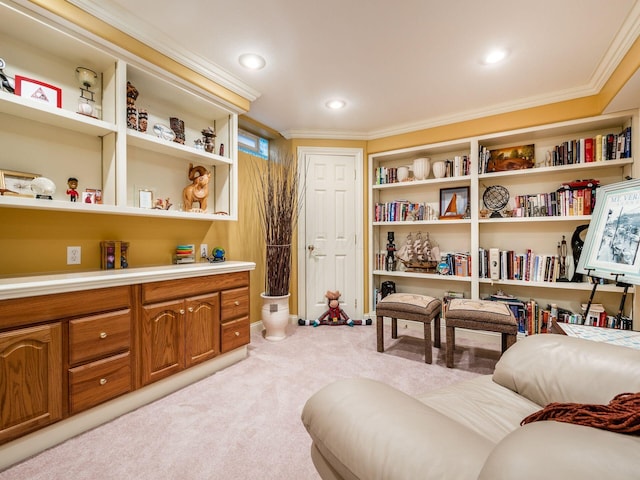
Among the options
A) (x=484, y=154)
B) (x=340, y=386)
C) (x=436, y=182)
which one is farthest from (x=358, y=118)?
(x=340, y=386)

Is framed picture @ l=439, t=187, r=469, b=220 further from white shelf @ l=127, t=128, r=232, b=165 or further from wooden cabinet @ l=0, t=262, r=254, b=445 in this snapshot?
wooden cabinet @ l=0, t=262, r=254, b=445

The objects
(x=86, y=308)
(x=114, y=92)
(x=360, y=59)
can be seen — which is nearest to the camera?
(x=86, y=308)

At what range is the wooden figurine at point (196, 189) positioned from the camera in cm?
261

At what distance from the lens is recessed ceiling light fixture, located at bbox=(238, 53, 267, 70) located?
2.28m

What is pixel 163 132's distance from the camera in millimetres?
2371

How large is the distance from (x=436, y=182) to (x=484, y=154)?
1.85 feet

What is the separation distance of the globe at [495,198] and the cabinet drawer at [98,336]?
11.6 ft

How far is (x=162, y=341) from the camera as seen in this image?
2.05m

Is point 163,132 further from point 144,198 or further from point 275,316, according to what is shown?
point 275,316

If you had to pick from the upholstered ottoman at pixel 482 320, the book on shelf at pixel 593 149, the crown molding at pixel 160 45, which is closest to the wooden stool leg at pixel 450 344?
the upholstered ottoman at pixel 482 320

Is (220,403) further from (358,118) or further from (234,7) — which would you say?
(358,118)

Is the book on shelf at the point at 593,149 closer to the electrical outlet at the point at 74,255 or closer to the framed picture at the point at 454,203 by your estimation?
the framed picture at the point at 454,203

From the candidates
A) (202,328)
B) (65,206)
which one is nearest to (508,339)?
(202,328)

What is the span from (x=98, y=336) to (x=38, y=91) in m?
1.51
